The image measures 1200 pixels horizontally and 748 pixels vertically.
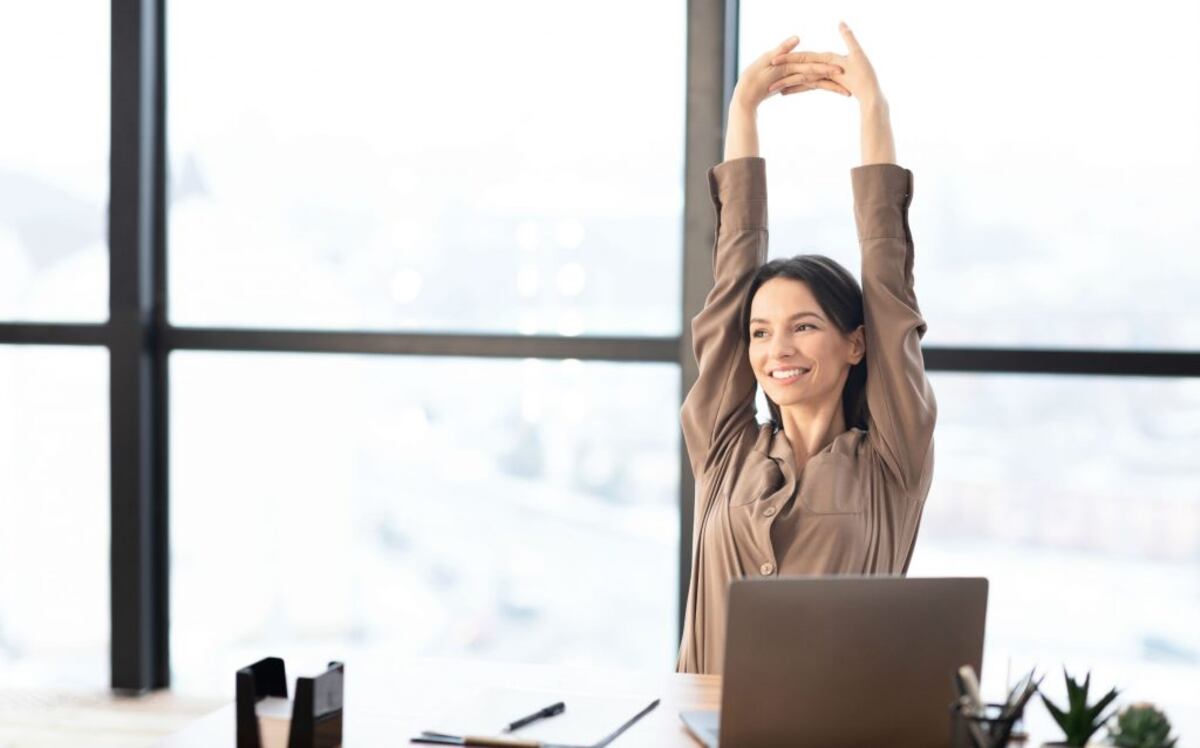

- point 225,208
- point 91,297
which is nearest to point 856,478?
point 225,208

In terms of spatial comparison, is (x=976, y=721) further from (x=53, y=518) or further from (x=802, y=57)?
(x=53, y=518)

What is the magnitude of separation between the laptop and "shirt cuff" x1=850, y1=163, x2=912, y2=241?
938 mm

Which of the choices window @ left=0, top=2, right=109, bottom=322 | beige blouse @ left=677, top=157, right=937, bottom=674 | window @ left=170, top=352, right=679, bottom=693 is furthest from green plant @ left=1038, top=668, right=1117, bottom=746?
window @ left=0, top=2, right=109, bottom=322

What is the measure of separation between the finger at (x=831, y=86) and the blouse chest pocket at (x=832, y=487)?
2.31 ft

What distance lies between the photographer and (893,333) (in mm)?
2191

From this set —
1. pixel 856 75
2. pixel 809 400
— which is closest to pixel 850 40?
pixel 856 75

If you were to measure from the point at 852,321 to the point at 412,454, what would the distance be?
57.8 inches

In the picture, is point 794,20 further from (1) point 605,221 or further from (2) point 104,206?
(2) point 104,206

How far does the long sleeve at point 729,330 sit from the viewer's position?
2338 millimetres

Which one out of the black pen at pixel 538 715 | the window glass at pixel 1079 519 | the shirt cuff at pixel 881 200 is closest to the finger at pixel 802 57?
the shirt cuff at pixel 881 200

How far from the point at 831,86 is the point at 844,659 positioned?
134 cm

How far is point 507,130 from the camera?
3.22 m

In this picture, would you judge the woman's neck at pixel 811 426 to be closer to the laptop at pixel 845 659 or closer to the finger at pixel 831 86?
the finger at pixel 831 86

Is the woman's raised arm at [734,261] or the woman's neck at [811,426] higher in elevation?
the woman's raised arm at [734,261]
